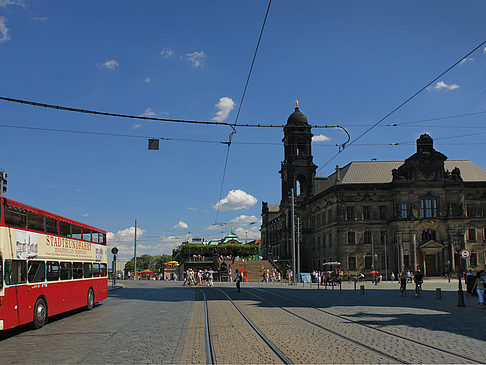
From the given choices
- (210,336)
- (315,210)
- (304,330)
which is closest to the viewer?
(210,336)

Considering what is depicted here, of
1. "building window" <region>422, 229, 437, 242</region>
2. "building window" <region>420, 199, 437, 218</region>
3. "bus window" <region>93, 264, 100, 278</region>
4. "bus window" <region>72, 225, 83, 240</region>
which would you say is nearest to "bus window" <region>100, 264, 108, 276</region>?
"bus window" <region>93, 264, 100, 278</region>

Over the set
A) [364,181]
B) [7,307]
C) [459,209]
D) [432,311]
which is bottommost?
[432,311]

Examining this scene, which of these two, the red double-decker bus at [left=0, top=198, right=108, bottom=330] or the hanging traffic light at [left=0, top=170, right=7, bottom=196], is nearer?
the red double-decker bus at [left=0, top=198, right=108, bottom=330]

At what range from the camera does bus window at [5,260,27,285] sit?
13.5 m

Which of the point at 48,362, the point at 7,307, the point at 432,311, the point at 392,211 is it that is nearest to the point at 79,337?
the point at 7,307

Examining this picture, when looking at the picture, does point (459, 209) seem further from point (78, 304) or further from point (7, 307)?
point (7, 307)

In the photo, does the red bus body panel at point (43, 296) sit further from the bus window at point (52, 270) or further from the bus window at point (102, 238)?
the bus window at point (102, 238)

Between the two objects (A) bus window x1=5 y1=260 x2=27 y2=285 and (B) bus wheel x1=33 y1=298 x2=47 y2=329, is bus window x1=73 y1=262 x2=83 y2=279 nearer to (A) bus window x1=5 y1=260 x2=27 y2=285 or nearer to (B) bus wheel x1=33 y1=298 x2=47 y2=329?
(B) bus wheel x1=33 y1=298 x2=47 y2=329

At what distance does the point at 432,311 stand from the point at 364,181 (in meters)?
54.5

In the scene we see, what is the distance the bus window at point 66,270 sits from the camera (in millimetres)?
18047

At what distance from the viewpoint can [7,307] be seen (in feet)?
43.7

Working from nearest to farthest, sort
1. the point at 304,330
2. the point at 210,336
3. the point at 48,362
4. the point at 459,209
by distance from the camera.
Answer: the point at 48,362, the point at 210,336, the point at 304,330, the point at 459,209

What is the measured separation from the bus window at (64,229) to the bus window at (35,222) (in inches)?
66.5

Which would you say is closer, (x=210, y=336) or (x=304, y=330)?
(x=210, y=336)
